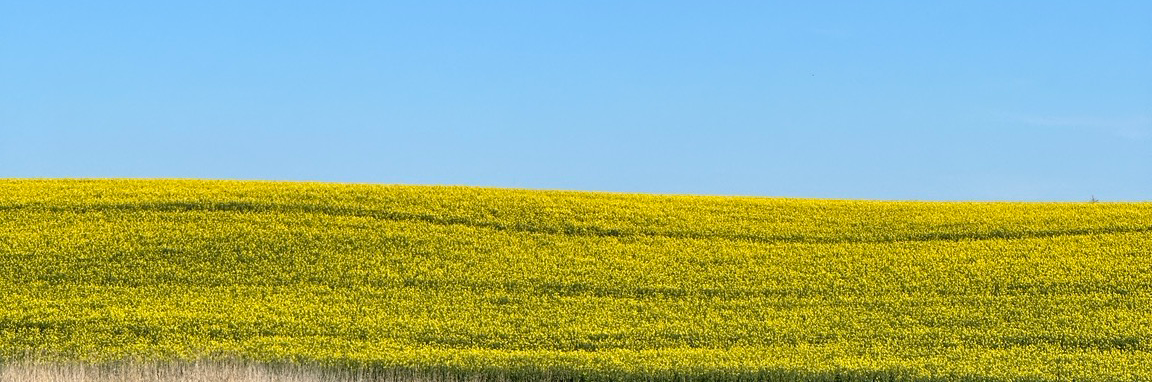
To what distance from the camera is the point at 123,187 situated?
24922 mm

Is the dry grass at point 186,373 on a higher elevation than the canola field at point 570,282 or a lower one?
lower

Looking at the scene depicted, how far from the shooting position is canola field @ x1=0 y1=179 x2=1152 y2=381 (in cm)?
1591

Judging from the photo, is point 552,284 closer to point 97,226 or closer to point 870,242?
point 870,242

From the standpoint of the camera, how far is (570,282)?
765 inches

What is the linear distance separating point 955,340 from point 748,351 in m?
3.09

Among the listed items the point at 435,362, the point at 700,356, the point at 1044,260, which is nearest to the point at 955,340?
the point at 700,356

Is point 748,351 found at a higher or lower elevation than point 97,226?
lower

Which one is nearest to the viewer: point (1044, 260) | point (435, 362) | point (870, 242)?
point (435, 362)

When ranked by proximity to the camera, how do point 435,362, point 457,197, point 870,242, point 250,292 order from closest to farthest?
point 435,362
point 250,292
point 870,242
point 457,197

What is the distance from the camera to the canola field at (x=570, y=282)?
1591 cm

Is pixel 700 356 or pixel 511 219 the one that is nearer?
pixel 700 356

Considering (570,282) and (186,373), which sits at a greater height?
(570,282)

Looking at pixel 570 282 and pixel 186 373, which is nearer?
pixel 186 373

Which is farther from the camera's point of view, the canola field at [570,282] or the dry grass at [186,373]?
the canola field at [570,282]
